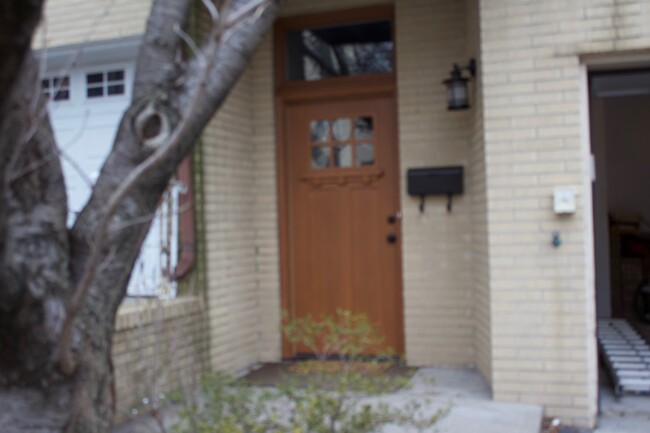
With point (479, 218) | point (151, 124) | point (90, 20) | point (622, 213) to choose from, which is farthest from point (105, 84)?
point (622, 213)

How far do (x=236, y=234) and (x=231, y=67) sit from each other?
168 inches

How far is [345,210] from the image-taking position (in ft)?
23.0

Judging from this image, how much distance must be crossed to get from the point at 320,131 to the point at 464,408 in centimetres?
307

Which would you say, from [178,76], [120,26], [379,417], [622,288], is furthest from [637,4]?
[622,288]

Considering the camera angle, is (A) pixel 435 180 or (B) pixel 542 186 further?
(A) pixel 435 180

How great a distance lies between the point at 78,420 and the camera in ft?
7.47

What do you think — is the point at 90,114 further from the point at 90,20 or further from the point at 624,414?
the point at 624,414

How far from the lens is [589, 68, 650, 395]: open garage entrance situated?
28.9ft

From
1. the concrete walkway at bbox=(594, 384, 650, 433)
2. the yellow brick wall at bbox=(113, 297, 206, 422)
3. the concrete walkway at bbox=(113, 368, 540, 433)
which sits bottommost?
the concrete walkway at bbox=(594, 384, 650, 433)

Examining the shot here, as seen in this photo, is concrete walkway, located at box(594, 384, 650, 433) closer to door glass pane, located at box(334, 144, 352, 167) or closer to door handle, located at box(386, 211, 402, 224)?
door handle, located at box(386, 211, 402, 224)

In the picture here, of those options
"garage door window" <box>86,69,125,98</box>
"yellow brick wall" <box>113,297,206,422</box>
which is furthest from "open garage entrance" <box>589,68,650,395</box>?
"garage door window" <box>86,69,125,98</box>

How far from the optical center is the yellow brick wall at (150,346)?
518cm

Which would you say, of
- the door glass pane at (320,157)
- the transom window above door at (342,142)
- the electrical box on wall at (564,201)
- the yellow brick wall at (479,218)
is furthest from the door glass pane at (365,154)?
the electrical box on wall at (564,201)

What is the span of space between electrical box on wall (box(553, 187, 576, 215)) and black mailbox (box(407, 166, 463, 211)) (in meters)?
1.39
